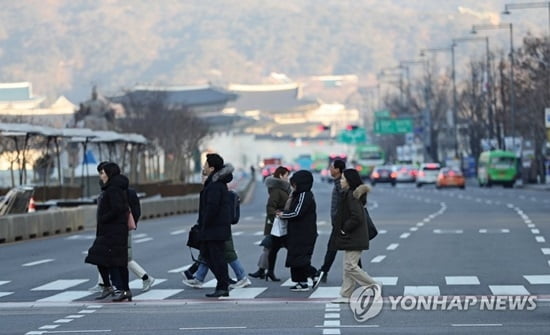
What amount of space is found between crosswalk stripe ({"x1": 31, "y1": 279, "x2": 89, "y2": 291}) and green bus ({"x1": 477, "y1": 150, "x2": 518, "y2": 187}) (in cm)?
7480

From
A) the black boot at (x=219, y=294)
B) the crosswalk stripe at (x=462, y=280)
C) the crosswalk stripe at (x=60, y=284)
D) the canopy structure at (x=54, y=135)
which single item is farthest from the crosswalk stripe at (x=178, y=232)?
the black boot at (x=219, y=294)

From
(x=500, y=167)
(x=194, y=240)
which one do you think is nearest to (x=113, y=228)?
(x=194, y=240)

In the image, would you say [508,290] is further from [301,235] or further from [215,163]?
[215,163]

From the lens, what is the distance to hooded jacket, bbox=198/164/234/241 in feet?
69.5

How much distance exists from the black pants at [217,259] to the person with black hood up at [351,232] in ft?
5.64

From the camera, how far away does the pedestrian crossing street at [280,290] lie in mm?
21500

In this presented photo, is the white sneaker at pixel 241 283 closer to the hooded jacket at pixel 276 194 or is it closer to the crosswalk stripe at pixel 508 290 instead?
the hooded jacket at pixel 276 194

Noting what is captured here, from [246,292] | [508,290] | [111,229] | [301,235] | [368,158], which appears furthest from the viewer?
[368,158]

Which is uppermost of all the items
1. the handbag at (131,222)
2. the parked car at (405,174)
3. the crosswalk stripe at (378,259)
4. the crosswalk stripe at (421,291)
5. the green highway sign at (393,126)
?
the green highway sign at (393,126)

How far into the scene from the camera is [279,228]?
23.4 metres

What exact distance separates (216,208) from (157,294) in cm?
178

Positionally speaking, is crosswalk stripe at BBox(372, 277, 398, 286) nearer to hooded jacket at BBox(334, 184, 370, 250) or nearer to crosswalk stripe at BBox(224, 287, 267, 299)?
crosswalk stripe at BBox(224, 287, 267, 299)

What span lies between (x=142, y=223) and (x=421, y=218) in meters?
8.37

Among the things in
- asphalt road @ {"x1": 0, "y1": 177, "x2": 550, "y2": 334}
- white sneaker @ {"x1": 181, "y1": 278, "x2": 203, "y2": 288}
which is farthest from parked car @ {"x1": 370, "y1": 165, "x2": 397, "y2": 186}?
white sneaker @ {"x1": 181, "y1": 278, "x2": 203, "y2": 288}
